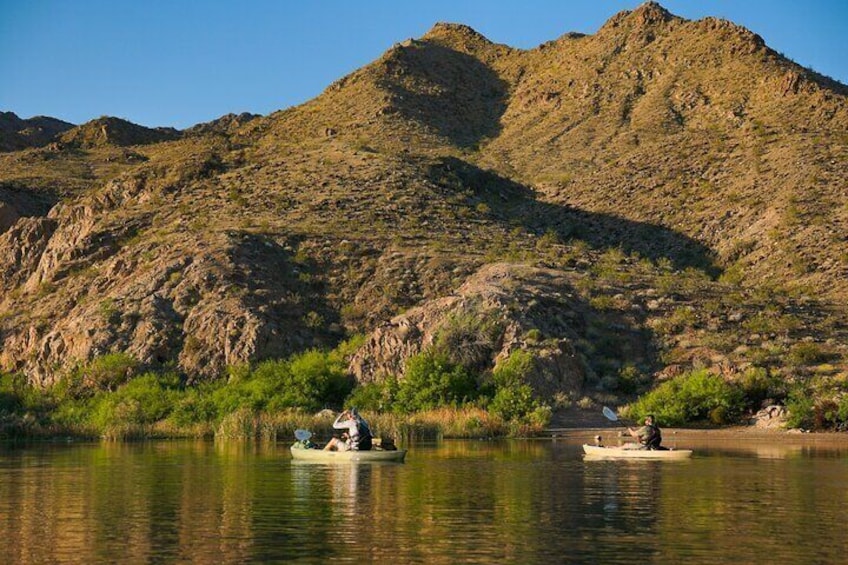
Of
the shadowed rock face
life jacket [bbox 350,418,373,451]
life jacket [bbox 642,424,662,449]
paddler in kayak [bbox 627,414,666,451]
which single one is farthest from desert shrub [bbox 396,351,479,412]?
the shadowed rock face

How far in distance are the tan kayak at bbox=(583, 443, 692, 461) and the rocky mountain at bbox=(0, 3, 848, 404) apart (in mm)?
19592

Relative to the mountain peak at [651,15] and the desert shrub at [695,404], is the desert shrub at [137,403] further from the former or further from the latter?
the mountain peak at [651,15]

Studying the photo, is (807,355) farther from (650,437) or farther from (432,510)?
(432,510)

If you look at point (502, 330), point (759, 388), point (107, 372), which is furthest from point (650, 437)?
point (107, 372)

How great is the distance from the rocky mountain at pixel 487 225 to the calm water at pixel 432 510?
83.4 ft

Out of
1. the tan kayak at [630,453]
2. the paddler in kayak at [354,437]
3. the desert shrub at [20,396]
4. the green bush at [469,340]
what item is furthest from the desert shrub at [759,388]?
the desert shrub at [20,396]

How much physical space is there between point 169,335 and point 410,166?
3115cm

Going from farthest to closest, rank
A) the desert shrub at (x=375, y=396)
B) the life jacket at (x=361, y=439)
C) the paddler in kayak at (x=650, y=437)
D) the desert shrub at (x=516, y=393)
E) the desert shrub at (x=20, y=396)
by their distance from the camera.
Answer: the desert shrub at (x=20, y=396)
the desert shrub at (x=375, y=396)
the desert shrub at (x=516, y=393)
the paddler in kayak at (x=650, y=437)
the life jacket at (x=361, y=439)

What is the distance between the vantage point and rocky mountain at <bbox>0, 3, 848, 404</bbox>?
66.6m

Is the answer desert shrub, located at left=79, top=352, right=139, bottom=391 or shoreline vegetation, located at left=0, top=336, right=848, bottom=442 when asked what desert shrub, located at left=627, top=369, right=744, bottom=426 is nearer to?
shoreline vegetation, located at left=0, top=336, right=848, bottom=442

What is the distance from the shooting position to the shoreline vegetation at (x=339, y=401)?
53.6 metres

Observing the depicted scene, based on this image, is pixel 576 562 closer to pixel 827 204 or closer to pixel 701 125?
pixel 827 204

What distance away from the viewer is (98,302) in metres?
73.3

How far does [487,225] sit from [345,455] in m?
47.1
